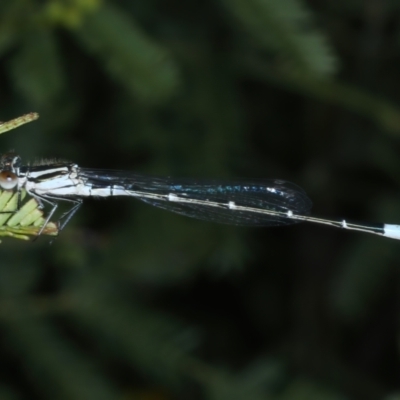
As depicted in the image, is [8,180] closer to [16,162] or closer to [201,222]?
[16,162]

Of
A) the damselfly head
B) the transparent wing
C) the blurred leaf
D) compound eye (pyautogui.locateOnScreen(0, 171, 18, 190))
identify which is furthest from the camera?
the blurred leaf

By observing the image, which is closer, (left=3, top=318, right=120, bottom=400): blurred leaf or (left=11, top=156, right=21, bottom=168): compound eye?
(left=11, top=156, right=21, bottom=168): compound eye

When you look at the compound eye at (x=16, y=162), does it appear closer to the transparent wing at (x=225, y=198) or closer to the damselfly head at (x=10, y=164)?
the damselfly head at (x=10, y=164)

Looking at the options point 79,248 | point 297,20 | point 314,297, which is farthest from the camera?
point 314,297

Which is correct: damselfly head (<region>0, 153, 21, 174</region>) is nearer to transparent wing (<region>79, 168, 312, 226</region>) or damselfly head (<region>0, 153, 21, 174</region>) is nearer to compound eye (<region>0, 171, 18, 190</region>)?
compound eye (<region>0, 171, 18, 190</region>)

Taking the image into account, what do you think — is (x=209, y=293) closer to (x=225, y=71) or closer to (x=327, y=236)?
(x=327, y=236)

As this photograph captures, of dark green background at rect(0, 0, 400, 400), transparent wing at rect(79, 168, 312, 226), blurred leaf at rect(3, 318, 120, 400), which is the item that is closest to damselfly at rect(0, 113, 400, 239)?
transparent wing at rect(79, 168, 312, 226)

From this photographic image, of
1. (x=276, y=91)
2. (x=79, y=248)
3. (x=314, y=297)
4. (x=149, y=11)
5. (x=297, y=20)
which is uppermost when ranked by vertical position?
(x=276, y=91)

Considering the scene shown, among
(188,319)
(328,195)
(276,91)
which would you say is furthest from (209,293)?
(276,91)
